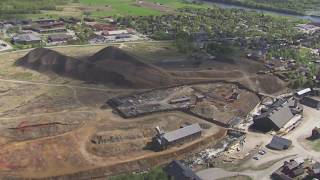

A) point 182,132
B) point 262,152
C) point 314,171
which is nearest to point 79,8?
point 182,132

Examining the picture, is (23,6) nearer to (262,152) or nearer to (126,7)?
(126,7)

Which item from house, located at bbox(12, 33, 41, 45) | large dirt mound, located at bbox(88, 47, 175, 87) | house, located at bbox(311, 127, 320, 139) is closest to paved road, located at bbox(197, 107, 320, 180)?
house, located at bbox(311, 127, 320, 139)

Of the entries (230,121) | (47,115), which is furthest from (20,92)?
(230,121)

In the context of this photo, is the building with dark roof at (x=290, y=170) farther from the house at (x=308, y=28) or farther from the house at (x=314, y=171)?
the house at (x=308, y=28)

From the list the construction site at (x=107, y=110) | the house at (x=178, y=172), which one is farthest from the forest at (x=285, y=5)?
the house at (x=178, y=172)

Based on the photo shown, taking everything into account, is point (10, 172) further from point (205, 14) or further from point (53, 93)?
point (205, 14)

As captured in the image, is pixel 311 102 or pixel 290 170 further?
pixel 311 102
